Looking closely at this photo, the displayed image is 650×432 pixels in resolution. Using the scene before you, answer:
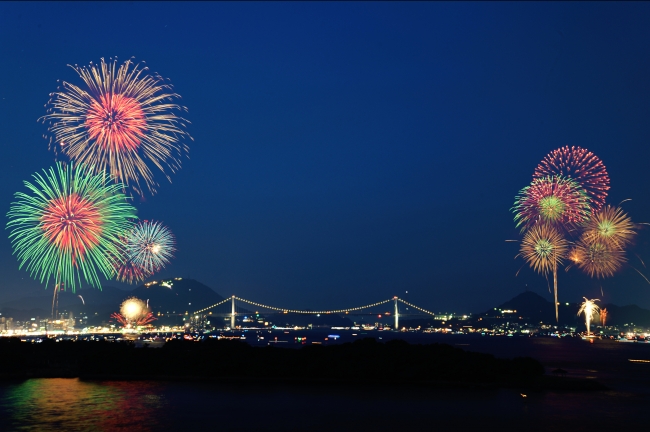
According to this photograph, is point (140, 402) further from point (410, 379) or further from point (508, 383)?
point (508, 383)

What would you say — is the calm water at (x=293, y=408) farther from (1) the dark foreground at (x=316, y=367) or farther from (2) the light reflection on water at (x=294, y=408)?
(1) the dark foreground at (x=316, y=367)

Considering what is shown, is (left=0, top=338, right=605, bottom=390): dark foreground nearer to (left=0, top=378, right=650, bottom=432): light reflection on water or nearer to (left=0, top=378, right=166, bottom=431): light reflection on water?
(left=0, top=378, right=650, bottom=432): light reflection on water

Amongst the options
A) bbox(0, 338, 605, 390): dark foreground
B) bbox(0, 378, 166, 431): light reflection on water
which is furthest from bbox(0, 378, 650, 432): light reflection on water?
bbox(0, 338, 605, 390): dark foreground

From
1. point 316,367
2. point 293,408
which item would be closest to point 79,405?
point 293,408

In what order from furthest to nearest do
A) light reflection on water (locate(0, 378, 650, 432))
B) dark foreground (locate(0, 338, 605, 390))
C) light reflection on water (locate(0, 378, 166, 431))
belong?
dark foreground (locate(0, 338, 605, 390)) < light reflection on water (locate(0, 378, 650, 432)) < light reflection on water (locate(0, 378, 166, 431))

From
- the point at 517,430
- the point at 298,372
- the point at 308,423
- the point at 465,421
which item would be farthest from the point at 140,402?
the point at 517,430

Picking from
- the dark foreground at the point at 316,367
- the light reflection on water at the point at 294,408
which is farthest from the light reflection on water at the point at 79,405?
the dark foreground at the point at 316,367

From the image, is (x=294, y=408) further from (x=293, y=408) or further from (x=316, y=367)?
(x=316, y=367)
